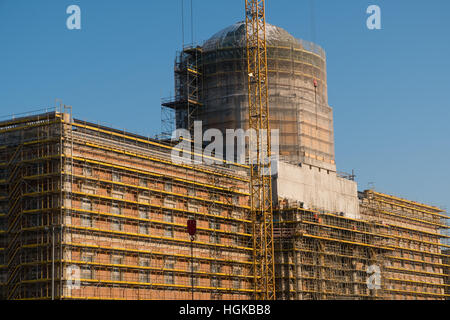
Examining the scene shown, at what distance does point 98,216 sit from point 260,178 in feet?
91.3

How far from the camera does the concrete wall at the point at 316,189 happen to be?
350 ft

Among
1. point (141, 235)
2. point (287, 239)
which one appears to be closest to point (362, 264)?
point (287, 239)

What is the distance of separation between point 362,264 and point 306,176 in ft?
53.3

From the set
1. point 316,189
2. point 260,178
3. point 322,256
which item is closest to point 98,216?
point 260,178

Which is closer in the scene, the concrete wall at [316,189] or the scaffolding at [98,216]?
the scaffolding at [98,216]

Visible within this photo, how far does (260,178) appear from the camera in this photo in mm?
101125

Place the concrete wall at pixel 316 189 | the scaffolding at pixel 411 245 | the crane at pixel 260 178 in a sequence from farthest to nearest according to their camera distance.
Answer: the scaffolding at pixel 411 245
the concrete wall at pixel 316 189
the crane at pixel 260 178

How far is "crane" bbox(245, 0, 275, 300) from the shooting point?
9838cm

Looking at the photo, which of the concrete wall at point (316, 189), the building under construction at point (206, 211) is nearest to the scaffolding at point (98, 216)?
the building under construction at point (206, 211)

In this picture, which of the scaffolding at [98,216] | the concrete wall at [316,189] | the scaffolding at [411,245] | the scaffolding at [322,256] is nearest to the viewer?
the scaffolding at [98,216]

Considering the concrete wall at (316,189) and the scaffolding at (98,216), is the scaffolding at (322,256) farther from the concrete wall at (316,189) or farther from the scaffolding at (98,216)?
the scaffolding at (98,216)

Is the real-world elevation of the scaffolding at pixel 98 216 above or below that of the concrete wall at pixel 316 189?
below

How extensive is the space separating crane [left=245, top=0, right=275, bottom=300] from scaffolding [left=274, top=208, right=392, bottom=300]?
9.38ft

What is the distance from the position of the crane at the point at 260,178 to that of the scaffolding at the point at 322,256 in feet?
9.38
